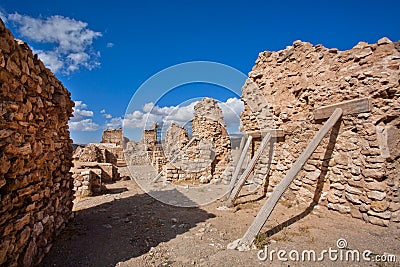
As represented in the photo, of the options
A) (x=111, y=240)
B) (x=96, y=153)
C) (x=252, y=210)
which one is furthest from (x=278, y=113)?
(x=96, y=153)

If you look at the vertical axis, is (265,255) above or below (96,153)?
below

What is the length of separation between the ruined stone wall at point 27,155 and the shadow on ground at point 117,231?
1.06 ft

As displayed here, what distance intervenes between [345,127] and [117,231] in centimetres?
530

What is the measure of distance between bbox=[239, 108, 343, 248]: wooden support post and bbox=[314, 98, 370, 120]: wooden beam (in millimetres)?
128

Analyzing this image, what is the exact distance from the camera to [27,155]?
291cm

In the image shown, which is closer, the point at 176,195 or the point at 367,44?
the point at 367,44

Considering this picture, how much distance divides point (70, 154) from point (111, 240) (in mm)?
2109

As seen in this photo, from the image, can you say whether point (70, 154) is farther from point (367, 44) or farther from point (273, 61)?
point (367, 44)

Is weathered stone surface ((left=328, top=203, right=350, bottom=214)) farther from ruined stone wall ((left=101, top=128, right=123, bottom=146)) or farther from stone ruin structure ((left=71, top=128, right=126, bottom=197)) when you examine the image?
ruined stone wall ((left=101, top=128, right=123, bottom=146))

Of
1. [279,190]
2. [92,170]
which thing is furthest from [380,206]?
[92,170]

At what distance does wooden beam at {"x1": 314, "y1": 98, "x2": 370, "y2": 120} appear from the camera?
178 inches

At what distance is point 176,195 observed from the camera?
27.5 ft

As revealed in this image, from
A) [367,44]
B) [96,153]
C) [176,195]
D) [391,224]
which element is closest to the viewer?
[391,224]

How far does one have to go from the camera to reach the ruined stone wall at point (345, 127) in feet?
14.0
